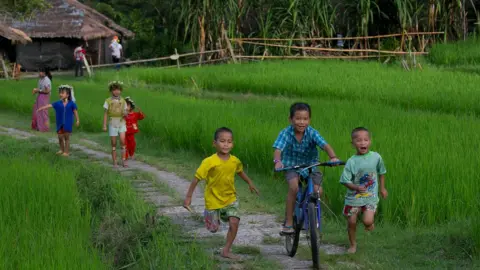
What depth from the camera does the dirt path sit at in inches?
284

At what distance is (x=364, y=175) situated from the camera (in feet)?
22.8

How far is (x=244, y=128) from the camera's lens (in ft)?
40.0

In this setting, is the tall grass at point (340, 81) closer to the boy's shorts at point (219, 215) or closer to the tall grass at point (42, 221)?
the tall grass at point (42, 221)

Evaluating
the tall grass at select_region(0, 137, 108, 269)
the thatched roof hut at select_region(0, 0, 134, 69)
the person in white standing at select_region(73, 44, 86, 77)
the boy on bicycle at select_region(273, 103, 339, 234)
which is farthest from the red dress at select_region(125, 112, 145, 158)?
the thatched roof hut at select_region(0, 0, 134, 69)

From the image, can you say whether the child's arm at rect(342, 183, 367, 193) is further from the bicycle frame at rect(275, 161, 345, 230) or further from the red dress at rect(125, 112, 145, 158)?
the red dress at rect(125, 112, 145, 158)

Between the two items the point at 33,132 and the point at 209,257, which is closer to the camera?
the point at 209,257

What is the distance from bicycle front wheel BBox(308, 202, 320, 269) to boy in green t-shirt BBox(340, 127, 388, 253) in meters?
0.46

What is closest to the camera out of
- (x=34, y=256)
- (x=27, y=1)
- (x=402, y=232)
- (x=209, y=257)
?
(x=34, y=256)

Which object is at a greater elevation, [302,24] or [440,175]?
[302,24]

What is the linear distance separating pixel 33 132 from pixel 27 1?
2.80 meters

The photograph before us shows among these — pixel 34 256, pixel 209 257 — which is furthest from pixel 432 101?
pixel 34 256

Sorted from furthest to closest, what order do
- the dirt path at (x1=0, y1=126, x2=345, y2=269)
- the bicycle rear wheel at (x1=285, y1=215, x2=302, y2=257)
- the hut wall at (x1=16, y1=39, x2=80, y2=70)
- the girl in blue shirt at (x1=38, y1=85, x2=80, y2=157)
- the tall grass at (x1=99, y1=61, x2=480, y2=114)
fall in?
the hut wall at (x1=16, y1=39, x2=80, y2=70) < the tall grass at (x1=99, y1=61, x2=480, y2=114) < the girl in blue shirt at (x1=38, y1=85, x2=80, y2=157) < the dirt path at (x1=0, y1=126, x2=345, y2=269) < the bicycle rear wheel at (x1=285, y1=215, x2=302, y2=257)

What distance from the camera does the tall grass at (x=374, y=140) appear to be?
25.8 ft

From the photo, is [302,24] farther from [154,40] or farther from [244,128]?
[244,128]
